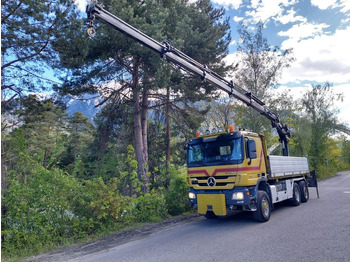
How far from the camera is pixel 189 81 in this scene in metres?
16.2

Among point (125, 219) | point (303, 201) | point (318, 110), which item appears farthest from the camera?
point (318, 110)

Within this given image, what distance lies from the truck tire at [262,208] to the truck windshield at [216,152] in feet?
4.69

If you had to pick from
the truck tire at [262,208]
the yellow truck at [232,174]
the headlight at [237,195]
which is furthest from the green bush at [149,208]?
the truck tire at [262,208]

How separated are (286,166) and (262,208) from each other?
3401 millimetres

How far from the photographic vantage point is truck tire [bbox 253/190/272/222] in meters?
8.64

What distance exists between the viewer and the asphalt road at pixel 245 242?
18.6ft

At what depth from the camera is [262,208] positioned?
8.73 m

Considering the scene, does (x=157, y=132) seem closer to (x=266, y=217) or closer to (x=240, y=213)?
(x=240, y=213)

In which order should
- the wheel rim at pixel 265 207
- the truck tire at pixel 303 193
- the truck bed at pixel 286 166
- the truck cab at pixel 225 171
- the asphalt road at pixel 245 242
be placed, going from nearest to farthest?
the asphalt road at pixel 245 242, the truck cab at pixel 225 171, the wheel rim at pixel 265 207, the truck bed at pixel 286 166, the truck tire at pixel 303 193

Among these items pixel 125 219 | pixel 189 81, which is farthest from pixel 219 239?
pixel 189 81

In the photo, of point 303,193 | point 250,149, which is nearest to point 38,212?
point 250,149

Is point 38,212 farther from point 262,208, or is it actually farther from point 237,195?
point 262,208

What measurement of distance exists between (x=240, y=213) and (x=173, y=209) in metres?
2.63

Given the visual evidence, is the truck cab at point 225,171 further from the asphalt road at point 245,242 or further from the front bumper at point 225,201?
the asphalt road at point 245,242
